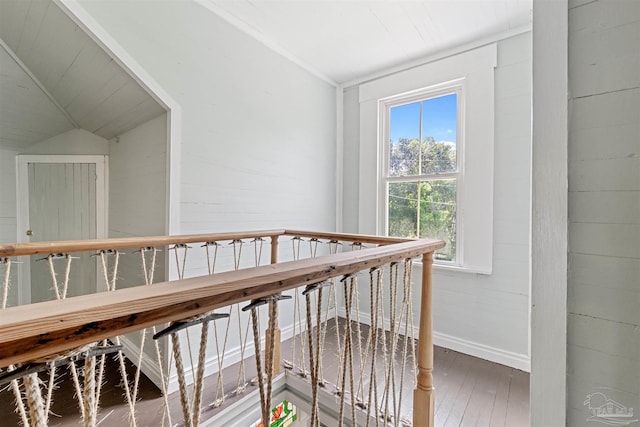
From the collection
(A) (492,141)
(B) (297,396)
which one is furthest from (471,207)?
(B) (297,396)

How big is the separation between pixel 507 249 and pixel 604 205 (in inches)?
63.9

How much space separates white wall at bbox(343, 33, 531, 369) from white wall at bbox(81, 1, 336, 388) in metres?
1.61

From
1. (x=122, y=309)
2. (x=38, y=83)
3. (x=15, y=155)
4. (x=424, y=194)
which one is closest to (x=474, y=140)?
(x=424, y=194)

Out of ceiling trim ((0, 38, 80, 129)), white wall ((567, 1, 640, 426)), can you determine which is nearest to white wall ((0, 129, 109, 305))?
ceiling trim ((0, 38, 80, 129))

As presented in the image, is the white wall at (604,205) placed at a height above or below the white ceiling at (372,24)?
below

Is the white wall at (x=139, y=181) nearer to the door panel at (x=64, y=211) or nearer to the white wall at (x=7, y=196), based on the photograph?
the door panel at (x=64, y=211)

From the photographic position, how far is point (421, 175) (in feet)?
9.05

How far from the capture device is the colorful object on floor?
73.9 inches

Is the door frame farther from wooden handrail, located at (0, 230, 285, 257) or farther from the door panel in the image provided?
wooden handrail, located at (0, 230, 285, 257)

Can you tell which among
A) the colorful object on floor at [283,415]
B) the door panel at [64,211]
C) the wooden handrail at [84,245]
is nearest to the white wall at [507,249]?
the colorful object on floor at [283,415]

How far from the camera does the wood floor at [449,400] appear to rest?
166cm

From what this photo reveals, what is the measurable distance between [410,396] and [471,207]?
1531mm

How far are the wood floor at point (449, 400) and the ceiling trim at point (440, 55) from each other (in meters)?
2.61

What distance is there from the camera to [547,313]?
92 cm
